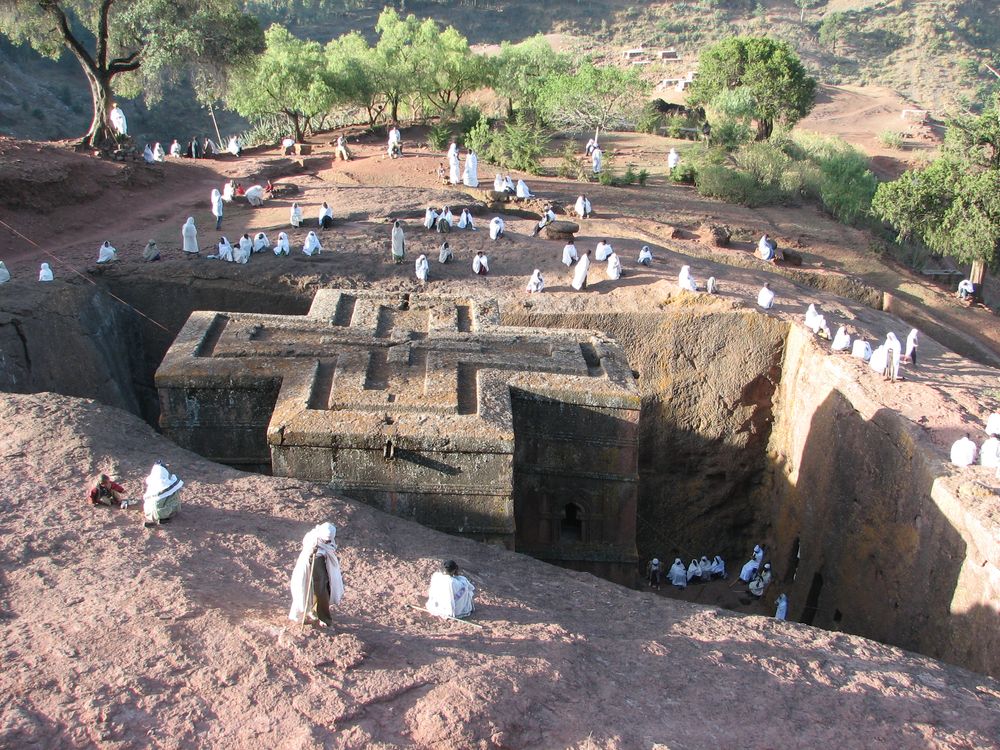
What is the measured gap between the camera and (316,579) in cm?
672

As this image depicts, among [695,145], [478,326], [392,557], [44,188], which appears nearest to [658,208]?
[695,145]

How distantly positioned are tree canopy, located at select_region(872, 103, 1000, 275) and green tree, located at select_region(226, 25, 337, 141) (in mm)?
17617

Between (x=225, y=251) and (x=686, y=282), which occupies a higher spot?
(x=225, y=251)

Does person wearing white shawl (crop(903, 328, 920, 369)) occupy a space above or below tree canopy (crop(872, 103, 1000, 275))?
below

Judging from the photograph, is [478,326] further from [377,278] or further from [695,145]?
[695,145]

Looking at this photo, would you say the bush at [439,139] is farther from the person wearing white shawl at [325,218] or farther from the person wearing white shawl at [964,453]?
the person wearing white shawl at [964,453]

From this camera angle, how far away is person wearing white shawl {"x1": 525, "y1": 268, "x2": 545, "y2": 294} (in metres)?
17.3

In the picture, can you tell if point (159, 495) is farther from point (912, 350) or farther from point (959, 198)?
point (959, 198)

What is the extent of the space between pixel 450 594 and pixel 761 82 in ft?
104

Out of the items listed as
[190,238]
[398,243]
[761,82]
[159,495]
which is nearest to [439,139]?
[398,243]

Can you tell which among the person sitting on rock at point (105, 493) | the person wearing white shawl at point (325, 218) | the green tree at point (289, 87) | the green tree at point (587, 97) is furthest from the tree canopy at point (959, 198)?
the person sitting on rock at point (105, 493)

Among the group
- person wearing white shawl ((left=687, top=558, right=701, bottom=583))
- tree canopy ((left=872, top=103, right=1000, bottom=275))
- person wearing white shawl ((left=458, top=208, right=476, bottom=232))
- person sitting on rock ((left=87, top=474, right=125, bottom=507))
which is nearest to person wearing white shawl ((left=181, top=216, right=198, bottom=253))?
person wearing white shawl ((left=458, top=208, right=476, bottom=232))

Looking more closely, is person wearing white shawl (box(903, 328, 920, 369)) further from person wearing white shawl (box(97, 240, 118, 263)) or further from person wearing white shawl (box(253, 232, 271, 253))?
person wearing white shawl (box(97, 240, 118, 263))

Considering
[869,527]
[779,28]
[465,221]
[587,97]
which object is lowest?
[869,527]
